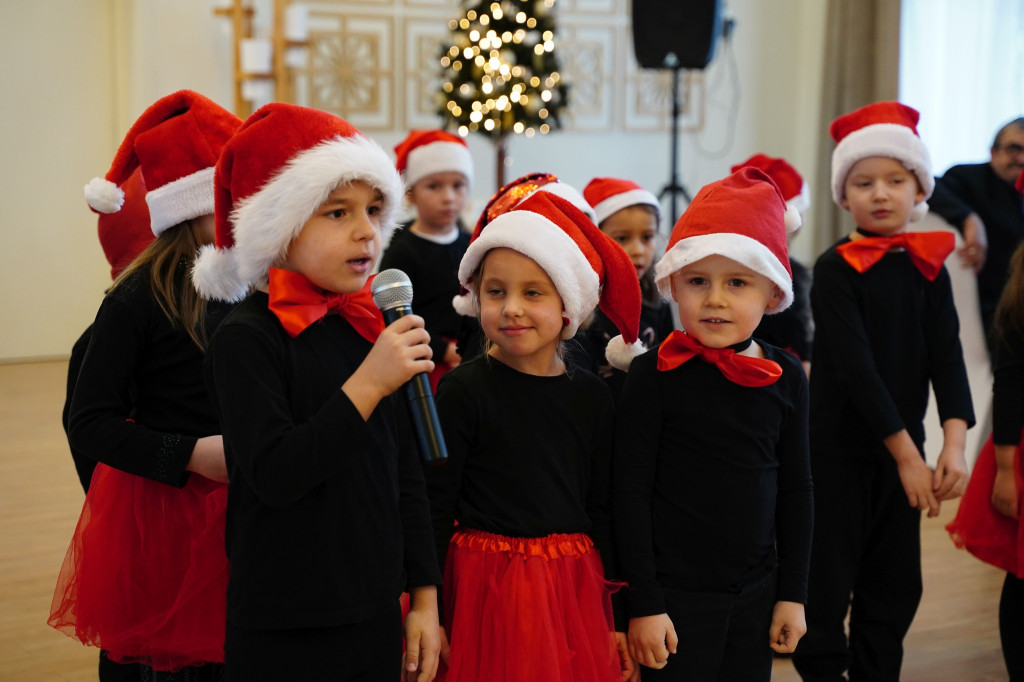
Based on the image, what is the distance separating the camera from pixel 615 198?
2.59 metres

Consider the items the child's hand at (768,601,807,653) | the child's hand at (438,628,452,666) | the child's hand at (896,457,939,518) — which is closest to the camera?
the child's hand at (438,628,452,666)

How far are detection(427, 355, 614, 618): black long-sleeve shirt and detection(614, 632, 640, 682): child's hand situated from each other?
0.35 ft

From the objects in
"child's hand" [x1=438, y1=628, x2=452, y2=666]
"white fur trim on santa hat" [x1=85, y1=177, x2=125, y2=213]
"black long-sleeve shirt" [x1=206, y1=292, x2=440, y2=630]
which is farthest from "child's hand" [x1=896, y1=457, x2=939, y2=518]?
"white fur trim on santa hat" [x1=85, y1=177, x2=125, y2=213]

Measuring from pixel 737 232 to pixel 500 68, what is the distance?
13.6 ft

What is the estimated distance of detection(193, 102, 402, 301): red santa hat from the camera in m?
1.32

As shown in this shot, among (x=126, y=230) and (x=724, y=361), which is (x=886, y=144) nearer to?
(x=724, y=361)

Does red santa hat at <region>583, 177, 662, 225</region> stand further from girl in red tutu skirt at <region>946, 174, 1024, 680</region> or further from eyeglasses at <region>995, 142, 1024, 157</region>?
eyeglasses at <region>995, 142, 1024, 157</region>

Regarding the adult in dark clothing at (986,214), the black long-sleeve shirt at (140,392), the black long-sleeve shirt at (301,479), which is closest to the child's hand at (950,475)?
the black long-sleeve shirt at (301,479)

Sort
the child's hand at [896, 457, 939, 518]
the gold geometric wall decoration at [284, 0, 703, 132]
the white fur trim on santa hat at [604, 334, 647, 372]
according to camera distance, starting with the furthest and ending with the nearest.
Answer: the gold geometric wall decoration at [284, 0, 703, 132] < the child's hand at [896, 457, 939, 518] < the white fur trim on santa hat at [604, 334, 647, 372]

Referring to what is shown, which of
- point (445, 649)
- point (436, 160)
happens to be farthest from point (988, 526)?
point (436, 160)

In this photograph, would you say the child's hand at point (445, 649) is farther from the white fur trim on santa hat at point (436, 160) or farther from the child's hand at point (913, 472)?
the white fur trim on santa hat at point (436, 160)

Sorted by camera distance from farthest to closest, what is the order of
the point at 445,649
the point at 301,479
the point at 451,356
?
the point at 451,356 < the point at 445,649 < the point at 301,479

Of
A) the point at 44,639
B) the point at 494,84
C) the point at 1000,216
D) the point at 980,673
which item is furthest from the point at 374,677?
the point at 494,84

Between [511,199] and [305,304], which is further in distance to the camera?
[511,199]
